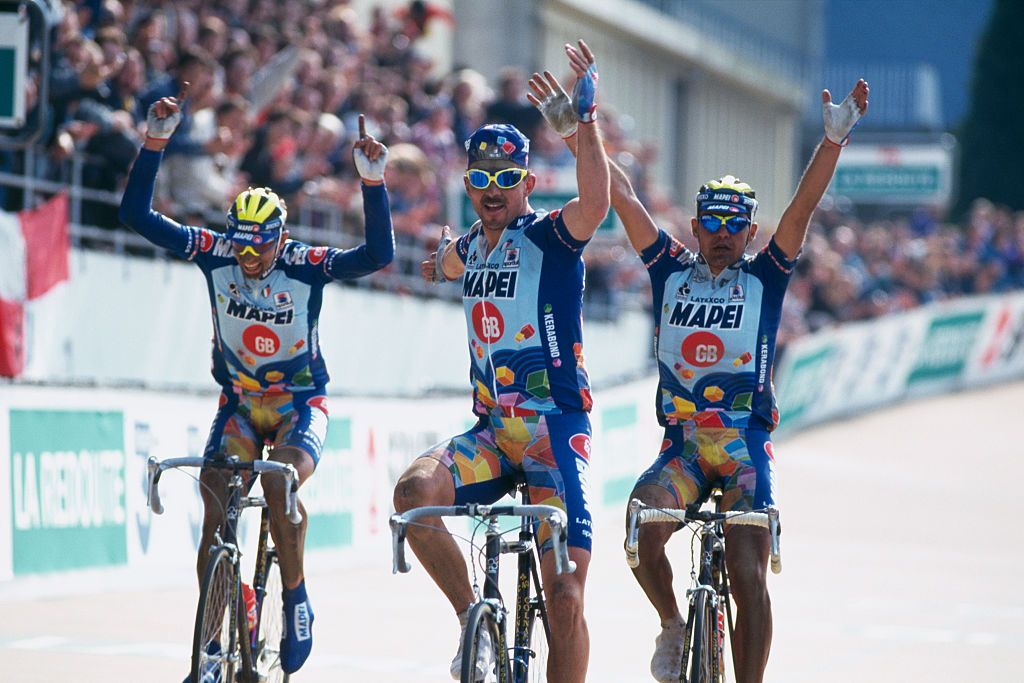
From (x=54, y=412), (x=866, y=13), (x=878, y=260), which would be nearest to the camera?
(x=54, y=412)

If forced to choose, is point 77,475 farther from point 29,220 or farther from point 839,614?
point 839,614

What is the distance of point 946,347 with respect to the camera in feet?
106

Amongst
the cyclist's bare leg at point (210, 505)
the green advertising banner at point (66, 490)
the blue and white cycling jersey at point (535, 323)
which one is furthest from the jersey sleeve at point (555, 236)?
the green advertising banner at point (66, 490)

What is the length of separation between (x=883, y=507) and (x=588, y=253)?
4678 mm

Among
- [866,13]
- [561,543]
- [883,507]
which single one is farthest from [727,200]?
[866,13]

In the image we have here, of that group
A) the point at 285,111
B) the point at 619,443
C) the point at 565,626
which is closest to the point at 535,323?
the point at 565,626

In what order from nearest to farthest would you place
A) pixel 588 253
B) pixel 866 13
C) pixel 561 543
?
pixel 561 543 → pixel 588 253 → pixel 866 13

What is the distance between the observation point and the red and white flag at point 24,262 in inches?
476

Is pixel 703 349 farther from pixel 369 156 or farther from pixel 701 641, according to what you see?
pixel 369 156

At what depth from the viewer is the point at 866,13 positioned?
5916cm

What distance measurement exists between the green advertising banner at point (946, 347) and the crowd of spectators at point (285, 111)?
568 centimetres

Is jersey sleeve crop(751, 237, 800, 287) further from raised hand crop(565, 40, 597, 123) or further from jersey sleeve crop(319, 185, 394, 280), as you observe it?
jersey sleeve crop(319, 185, 394, 280)

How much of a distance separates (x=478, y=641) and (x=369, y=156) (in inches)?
96.8

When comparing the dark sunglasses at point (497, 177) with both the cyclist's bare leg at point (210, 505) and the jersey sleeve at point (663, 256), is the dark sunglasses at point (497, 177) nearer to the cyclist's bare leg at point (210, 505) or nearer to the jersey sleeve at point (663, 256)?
the jersey sleeve at point (663, 256)
